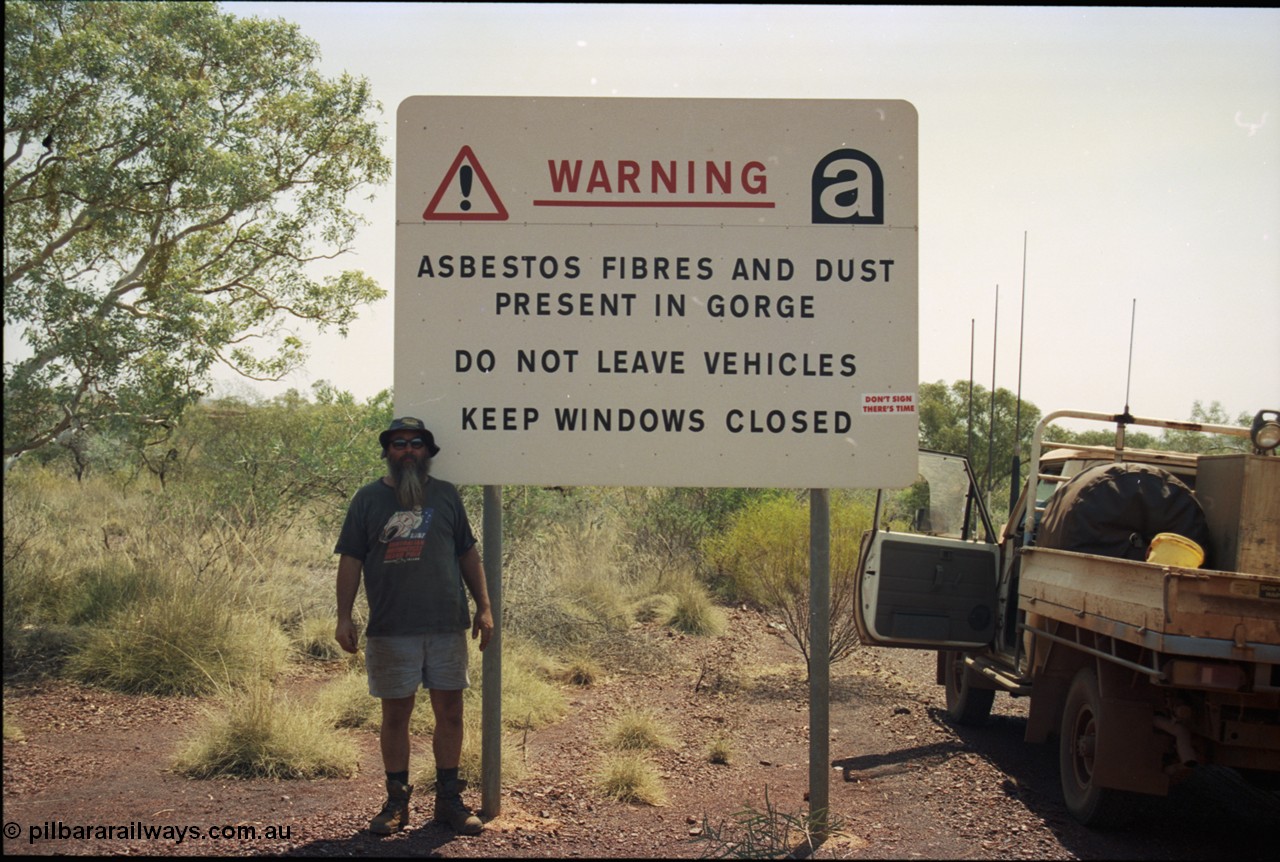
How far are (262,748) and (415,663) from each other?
6.05 ft

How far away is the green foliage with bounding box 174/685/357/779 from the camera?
642cm

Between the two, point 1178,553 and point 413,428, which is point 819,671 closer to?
point 1178,553

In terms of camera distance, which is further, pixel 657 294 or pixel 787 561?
pixel 787 561

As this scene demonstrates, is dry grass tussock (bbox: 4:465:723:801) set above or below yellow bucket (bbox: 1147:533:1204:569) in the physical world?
below

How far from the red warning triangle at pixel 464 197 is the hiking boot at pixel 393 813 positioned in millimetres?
2918

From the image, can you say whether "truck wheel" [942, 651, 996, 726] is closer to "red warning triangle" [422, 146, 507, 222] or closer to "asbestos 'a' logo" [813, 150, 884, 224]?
"asbestos 'a' logo" [813, 150, 884, 224]

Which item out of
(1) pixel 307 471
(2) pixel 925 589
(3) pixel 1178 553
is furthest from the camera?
(1) pixel 307 471

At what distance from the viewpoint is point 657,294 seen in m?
5.73

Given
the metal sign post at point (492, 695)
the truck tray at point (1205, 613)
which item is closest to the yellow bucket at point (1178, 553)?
the truck tray at point (1205, 613)

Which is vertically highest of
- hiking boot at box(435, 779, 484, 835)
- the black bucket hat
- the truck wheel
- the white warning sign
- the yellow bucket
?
the white warning sign

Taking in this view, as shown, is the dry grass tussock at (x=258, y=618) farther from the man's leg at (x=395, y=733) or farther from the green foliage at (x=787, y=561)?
the man's leg at (x=395, y=733)

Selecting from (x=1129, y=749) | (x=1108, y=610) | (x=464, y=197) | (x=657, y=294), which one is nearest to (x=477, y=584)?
(x=657, y=294)

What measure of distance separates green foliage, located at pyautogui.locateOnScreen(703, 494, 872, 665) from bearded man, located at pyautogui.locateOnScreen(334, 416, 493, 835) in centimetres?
478

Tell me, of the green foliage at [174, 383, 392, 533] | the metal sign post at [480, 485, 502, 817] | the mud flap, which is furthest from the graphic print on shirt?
the green foliage at [174, 383, 392, 533]
